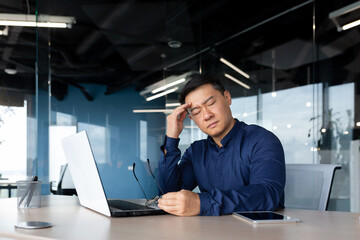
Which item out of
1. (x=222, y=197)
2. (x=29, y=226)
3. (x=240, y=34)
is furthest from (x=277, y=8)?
(x=29, y=226)

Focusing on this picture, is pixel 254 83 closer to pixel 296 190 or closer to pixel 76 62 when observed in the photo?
pixel 76 62

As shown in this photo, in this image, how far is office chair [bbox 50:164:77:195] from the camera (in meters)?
4.33

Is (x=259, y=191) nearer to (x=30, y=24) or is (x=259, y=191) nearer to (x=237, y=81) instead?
(x=237, y=81)

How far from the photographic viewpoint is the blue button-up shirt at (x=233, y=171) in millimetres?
1355

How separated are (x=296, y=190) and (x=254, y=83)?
2.75 m

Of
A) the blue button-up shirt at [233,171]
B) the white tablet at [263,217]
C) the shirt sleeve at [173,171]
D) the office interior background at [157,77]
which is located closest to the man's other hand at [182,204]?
the blue button-up shirt at [233,171]

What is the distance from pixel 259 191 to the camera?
140 centimetres

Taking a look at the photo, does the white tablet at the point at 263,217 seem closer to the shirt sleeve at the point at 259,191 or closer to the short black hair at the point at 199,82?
the shirt sleeve at the point at 259,191

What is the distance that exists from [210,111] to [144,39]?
316 centimetres

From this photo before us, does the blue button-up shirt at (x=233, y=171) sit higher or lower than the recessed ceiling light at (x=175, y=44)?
→ lower

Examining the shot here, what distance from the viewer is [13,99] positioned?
4.20 metres

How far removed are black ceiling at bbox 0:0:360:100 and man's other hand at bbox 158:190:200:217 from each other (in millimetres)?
3388

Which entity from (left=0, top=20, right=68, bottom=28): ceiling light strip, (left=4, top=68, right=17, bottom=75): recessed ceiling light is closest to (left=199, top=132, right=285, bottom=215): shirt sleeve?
(left=4, top=68, right=17, bottom=75): recessed ceiling light

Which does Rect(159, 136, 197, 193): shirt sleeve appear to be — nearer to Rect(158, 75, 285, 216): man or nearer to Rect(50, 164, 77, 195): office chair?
Rect(158, 75, 285, 216): man
